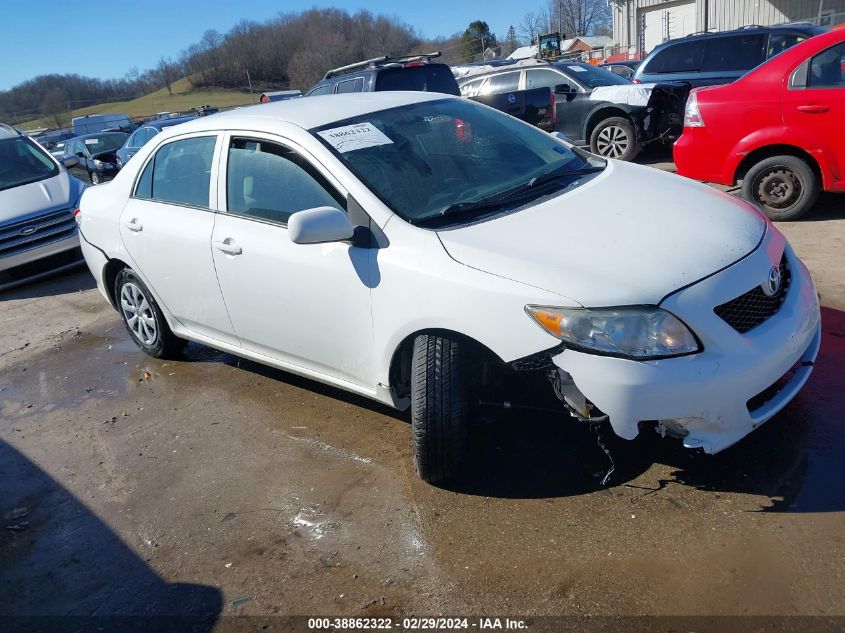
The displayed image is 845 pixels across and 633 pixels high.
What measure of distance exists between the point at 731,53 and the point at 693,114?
465cm

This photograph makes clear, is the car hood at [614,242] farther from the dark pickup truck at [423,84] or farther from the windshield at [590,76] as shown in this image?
the windshield at [590,76]

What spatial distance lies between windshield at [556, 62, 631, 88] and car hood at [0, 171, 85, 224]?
7.17 meters

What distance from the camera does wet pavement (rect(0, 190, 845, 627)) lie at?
250 centimetres

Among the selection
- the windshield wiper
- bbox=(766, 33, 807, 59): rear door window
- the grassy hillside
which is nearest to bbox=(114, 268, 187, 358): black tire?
the windshield wiper

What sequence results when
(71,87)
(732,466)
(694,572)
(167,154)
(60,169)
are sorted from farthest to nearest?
1. (71,87)
2. (60,169)
3. (167,154)
4. (732,466)
5. (694,572)

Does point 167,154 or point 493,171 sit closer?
point 493,171

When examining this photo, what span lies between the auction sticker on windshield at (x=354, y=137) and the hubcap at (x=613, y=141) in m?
6.92

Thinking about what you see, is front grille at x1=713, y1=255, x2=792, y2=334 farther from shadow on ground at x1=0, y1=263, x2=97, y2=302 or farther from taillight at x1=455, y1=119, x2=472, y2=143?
shadow on ground at x1=0, y1=263, x2=97, y2=302

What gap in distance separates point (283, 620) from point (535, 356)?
53.6 inches

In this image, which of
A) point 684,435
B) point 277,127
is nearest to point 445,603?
point 684,435

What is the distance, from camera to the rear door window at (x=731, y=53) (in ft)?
32.6

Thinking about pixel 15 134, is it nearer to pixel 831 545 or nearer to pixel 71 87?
pixel 831 545

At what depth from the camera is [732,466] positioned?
3.00 metres

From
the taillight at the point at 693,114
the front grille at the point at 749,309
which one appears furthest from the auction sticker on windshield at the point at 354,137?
the taillight at the point at 693,114
